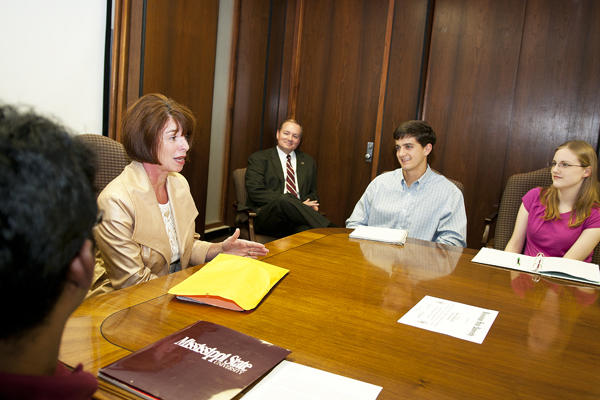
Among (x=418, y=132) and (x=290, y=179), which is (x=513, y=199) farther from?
(x=290, y=179)

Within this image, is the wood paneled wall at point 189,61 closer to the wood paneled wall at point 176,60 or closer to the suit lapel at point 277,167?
the wood paneled wall at point 176,60

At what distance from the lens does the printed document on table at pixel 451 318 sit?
3.49 feet

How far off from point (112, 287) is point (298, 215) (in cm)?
183

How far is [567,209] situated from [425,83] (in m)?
2.40

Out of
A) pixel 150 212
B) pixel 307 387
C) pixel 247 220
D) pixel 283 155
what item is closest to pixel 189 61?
pixel 283 155

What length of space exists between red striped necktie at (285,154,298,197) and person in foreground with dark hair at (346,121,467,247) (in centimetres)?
129

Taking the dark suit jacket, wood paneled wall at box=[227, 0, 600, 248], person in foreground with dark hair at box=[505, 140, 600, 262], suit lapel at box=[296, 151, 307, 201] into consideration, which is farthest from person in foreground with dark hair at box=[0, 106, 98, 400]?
wood paneled wall at box=[227, 0, 600, 248]

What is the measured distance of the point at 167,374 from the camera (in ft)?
2.45

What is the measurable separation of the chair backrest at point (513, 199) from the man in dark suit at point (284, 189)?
1.26 metres

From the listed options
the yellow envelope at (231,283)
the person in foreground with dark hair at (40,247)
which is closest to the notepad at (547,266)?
the yellow envelope at (231,283)

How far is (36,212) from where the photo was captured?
1.28 ft

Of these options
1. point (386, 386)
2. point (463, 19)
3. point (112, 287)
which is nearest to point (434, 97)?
point (463, 19)

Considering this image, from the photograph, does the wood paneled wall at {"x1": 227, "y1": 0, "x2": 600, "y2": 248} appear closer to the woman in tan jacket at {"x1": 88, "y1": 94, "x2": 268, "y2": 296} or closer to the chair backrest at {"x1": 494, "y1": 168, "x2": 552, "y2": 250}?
the chair backrest at {"x1": 494, "y1": 168, "x2": 552, "y2": 250}

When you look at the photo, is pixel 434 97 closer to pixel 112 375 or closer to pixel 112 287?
pixel 112 287
